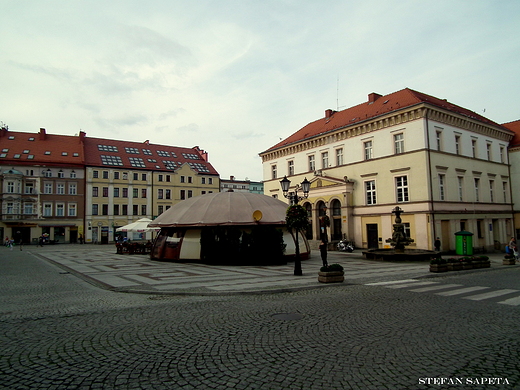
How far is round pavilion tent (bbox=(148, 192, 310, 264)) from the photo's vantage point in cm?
2245

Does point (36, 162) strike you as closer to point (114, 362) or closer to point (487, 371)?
point (114, 362)

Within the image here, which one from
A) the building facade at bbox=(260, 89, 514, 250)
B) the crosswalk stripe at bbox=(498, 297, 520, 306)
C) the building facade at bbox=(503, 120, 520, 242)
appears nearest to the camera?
the crosswalk stripe at bbox=(498, 297, 520, 306)

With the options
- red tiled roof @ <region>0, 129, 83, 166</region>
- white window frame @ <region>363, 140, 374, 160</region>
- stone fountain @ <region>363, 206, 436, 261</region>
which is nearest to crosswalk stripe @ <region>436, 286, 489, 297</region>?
stone fountain @ <region>363, 206, 436, 261</region>

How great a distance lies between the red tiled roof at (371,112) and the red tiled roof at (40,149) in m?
33.1

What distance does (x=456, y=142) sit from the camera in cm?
3556

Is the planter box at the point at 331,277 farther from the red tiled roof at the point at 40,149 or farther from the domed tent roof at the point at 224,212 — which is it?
the red tiled roof at the point at 40,149

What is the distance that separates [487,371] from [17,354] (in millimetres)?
7263

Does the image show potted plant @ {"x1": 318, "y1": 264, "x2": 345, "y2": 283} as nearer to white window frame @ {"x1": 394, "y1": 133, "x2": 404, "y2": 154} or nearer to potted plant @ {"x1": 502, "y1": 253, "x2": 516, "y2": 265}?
potted plant @ {"x1": 502, "y1": 253, "x2": 516, "y2": 265}

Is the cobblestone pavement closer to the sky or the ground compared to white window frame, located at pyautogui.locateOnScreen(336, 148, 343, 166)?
closer to the ground

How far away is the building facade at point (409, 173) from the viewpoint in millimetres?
32469

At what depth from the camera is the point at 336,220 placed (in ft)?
130

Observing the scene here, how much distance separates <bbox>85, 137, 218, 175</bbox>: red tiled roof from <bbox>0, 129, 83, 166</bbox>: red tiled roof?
2.19 m

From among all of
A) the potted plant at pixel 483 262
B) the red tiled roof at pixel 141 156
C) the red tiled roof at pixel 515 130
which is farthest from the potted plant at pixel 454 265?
the red tiled roof at pixel 141 156

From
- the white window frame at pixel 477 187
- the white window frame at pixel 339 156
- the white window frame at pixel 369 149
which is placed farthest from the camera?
the white window frame at pixel 339 156
